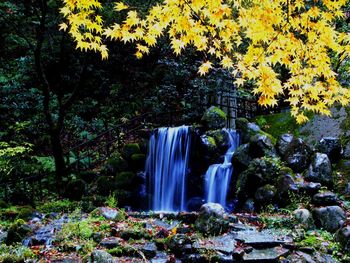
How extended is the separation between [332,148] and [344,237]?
13.3 feet

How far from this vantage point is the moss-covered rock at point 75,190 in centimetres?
1081

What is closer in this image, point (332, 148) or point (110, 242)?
point (110, 242)

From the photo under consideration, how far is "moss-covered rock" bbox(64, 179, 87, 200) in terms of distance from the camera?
1081 cm

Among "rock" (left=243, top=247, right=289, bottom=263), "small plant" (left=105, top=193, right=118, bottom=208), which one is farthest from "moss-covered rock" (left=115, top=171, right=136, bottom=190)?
"rock" (left=243, top=247, right=289, bottom=263)

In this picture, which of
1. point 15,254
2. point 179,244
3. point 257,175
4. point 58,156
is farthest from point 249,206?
point 58,156

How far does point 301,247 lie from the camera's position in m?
6.32

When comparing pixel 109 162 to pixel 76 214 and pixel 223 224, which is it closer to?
pixel 76 214

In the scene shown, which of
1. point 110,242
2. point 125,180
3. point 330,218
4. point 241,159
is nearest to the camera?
point 110,242

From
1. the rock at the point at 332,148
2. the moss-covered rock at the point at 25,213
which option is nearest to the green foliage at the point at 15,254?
the moss-covered rock at the point at 25,213

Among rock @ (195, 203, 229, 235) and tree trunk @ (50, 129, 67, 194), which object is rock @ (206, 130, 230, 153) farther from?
tree trunk @ (50, 129, 67, 194)

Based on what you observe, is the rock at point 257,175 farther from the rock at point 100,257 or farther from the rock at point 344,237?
the rock at point 100,257

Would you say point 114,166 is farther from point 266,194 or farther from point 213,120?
point 266,194

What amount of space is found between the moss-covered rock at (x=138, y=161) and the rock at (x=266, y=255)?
6.87m

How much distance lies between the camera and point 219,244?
6.48 metres
